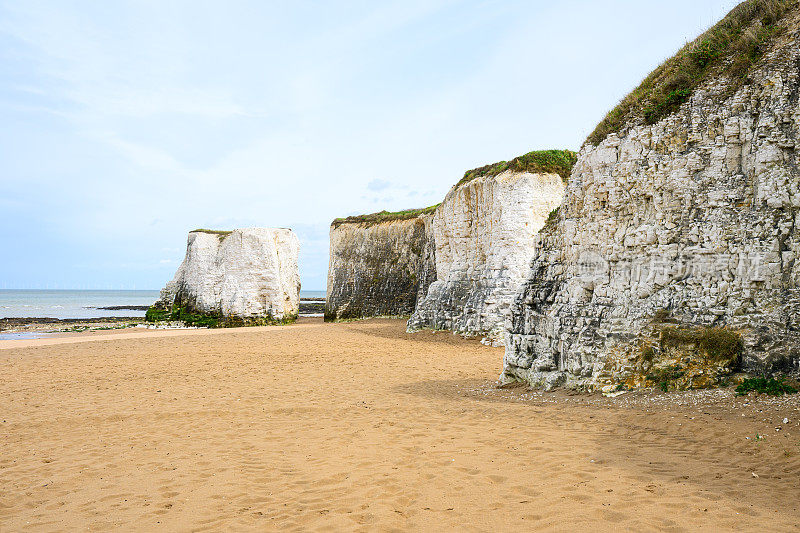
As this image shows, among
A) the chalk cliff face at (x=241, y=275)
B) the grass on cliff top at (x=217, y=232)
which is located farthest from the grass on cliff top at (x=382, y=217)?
the grass on cliff top at (x=217, y=232)

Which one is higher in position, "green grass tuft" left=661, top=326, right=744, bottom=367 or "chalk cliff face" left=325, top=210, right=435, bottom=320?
"chalk cliff face" left=325, top=210, right=435, bottom=320

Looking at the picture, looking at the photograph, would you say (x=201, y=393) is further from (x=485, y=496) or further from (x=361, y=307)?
(x=361, y=307)

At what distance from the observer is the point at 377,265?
35156 mm

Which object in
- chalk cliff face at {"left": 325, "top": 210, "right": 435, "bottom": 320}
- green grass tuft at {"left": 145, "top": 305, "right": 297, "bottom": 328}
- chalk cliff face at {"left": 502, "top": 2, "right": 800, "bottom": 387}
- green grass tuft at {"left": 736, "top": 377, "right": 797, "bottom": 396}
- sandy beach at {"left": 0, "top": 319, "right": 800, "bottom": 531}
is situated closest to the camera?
sandy beach at {"left": 0, "top": 319, "right": 800, "bottom": 531}

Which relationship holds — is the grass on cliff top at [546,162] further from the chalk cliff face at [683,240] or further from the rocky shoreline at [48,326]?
the rocky shoreline at [48,326]

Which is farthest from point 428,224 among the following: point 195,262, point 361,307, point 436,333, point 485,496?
point 485,496

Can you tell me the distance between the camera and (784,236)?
718 centimetres

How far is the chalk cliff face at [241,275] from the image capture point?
32219mm

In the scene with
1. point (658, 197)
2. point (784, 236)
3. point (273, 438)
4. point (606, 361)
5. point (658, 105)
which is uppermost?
point (658, 105)

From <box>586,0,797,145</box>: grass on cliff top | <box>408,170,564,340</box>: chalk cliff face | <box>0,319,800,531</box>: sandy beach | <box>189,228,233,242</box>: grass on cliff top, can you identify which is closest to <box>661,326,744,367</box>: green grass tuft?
<box>0,319,800,531</box>: sandy beach

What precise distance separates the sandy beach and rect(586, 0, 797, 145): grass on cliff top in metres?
5.00

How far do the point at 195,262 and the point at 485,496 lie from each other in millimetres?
33781

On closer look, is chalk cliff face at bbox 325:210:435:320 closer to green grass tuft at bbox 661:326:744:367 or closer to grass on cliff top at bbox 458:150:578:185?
grass on cliff top at bbox 458:150:578:185

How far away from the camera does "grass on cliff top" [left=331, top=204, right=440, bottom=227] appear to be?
34.8 metres
